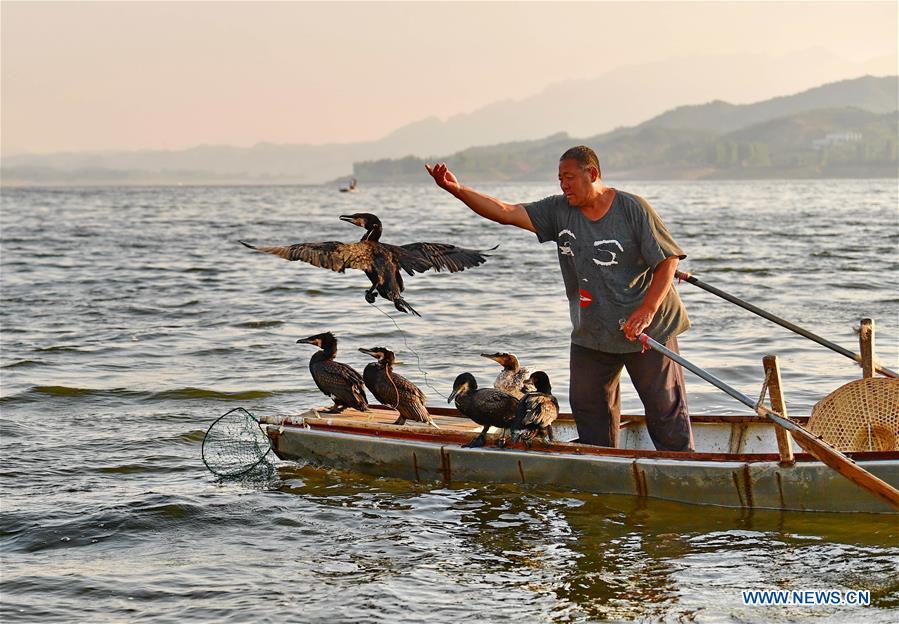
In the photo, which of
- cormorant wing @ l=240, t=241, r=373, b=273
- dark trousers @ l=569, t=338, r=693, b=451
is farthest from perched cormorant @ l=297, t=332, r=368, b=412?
dark trousers @ l=569, t=338, r=693, b=451

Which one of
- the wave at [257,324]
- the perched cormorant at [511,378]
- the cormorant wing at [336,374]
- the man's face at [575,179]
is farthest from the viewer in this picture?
the wave at [257,324]

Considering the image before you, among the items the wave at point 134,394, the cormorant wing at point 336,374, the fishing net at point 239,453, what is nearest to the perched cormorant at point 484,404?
the cormorant wing at point 336,374

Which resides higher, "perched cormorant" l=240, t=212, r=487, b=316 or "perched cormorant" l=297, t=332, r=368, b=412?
"perched cormorant" l=240, t=212, r=487, b=316

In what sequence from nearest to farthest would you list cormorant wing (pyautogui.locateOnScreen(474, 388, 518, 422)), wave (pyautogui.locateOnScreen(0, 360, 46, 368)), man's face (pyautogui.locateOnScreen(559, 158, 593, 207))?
man's face (pyautogui.locateOnScreen(559, 158, 593, 207)) < cormorant wing (pyautogui.locateOnScreen(474, 388, 518, 422)) < wave (pyautogui.locateOnScreen(0, 360, 46, 368))

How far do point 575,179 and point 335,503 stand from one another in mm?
3410

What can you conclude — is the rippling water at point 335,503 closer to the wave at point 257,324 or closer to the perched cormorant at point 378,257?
the wave at point 257,324

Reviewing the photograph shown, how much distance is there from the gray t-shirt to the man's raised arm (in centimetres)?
9

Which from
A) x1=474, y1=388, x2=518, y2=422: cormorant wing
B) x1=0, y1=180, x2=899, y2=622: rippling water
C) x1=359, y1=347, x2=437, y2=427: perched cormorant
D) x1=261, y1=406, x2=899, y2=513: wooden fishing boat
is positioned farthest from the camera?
x1=359, y1=347, x2=437, y2=427: perched cormorant

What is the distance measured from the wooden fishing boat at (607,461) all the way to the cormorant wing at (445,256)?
1.57m

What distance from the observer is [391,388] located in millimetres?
10289

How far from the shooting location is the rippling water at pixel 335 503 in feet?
25.0

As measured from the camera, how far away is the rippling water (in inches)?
300

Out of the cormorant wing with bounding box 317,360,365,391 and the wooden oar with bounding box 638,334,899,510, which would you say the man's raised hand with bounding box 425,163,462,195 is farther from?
the cormorant wing with bounding box 317,360,365,391

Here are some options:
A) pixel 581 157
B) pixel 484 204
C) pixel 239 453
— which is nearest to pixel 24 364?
pixel 239 453
